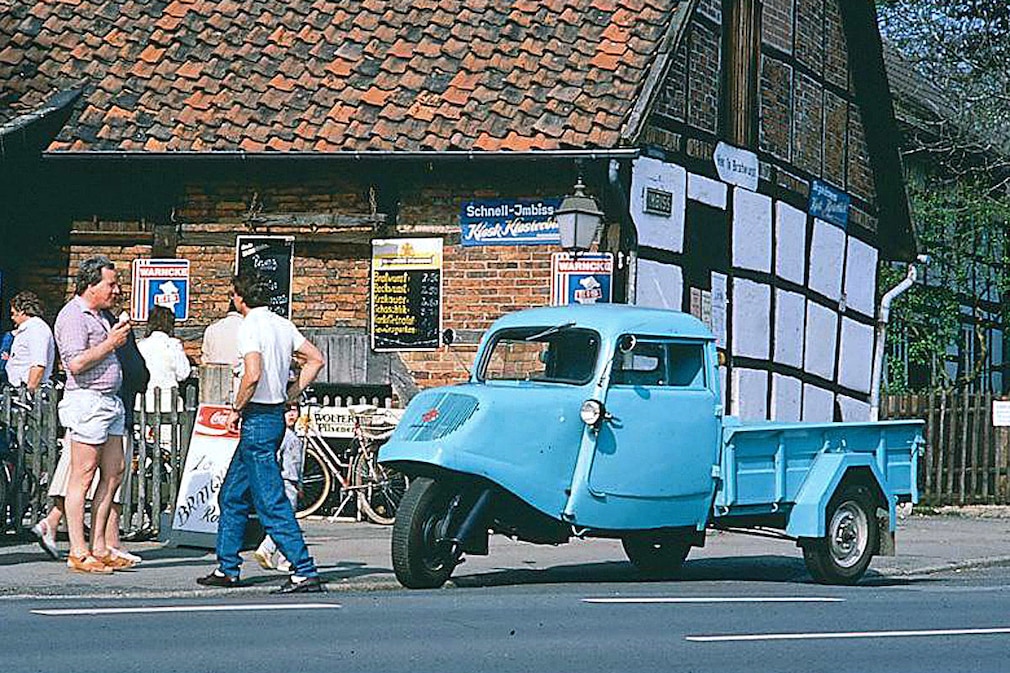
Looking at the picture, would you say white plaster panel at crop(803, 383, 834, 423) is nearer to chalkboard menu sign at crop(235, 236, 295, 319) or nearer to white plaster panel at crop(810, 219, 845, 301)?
white plaster panel at crop(810, 219, 845, 301)

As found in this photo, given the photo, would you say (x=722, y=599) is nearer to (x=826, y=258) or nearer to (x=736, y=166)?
(x=736, y=166)

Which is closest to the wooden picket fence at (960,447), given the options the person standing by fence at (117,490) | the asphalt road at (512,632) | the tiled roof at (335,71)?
the tiled roof at (335,71)

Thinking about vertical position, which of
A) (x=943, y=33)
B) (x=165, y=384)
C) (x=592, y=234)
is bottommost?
(x=165, y=384)

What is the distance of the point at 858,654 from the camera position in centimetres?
941

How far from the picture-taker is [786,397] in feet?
80.0

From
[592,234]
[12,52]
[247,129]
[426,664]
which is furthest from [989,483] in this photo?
[426,664]

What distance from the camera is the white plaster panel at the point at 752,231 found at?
23062 millimetres

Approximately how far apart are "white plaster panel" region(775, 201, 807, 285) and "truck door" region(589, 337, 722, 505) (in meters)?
10.1

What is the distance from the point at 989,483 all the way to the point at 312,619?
17.8 meters

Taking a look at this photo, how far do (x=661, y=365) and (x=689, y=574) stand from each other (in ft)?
6.23

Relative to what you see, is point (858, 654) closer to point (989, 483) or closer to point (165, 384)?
point (165, 384)

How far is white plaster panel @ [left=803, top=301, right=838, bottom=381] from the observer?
82.1 ft

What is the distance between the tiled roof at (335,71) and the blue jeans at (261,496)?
7603mm

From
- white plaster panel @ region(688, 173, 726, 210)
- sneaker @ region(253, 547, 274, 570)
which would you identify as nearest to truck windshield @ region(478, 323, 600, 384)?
sneaker @ region(253, 547, 274, 570)
